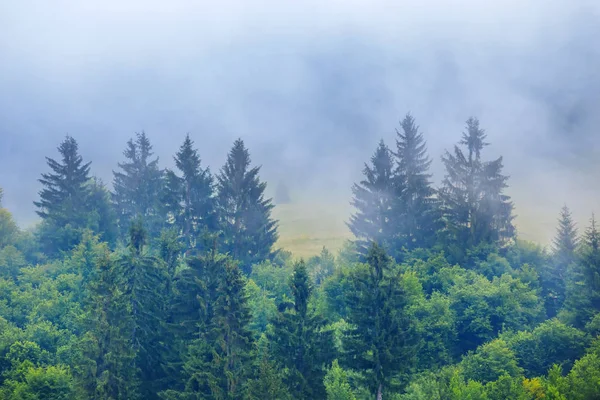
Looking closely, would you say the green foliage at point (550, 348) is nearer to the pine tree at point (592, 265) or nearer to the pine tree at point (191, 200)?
the pine tree at point (592, 265)

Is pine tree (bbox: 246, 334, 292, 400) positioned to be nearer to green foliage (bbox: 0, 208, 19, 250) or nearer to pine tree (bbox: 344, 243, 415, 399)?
pine tree (bbox: 344, 243, 415, 399)

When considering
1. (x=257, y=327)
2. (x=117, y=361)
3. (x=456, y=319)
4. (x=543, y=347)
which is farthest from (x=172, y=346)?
(x=543, y=347)

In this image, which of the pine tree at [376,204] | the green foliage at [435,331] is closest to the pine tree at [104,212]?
the pine tree at [376,204]

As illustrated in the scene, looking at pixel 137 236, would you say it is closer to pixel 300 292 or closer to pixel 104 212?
pixel 300 292

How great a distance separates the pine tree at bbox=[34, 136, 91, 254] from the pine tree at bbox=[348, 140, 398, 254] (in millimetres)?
37022

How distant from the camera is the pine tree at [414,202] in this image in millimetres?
70500

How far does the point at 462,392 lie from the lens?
37938mm

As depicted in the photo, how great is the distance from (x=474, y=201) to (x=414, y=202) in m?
7.44

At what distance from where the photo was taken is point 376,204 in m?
72.6

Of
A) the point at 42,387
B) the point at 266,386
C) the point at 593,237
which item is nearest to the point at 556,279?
the point at 593,237

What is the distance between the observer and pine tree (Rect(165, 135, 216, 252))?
71.4m

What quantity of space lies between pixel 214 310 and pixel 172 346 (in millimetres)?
5257

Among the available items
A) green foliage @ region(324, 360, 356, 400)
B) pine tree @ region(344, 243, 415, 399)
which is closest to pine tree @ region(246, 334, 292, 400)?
pine tree @ region(344, 243, 415, 399)

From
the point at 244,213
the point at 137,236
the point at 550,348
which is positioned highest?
the point at 244,213
